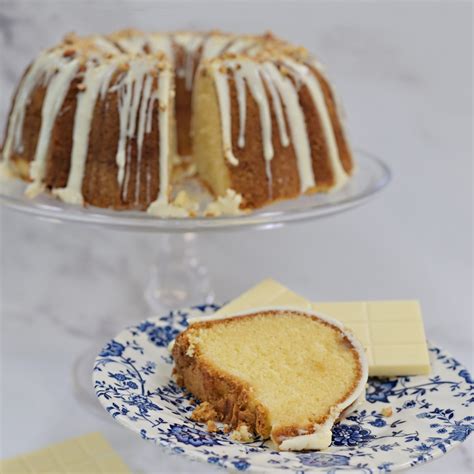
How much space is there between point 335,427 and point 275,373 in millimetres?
123

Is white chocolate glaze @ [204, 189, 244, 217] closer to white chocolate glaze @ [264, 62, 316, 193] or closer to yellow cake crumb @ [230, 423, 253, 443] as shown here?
white chocolate glaze @ [264, 62, 316, 193]

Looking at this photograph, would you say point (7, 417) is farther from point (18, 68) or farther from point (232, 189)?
point (18, 68)

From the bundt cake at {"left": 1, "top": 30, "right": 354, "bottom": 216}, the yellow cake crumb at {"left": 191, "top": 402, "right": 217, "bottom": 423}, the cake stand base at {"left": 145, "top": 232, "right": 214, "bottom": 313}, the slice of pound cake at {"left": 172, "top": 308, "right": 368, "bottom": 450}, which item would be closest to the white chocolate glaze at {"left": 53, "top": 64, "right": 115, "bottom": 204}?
the bundt cake at {"left": 1, "top": 30, "right": 354, "bottom": 216}

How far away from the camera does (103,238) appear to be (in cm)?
251

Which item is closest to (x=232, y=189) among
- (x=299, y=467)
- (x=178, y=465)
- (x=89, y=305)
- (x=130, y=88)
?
(x=130, y=88)

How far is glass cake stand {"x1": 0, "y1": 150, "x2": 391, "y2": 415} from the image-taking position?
1.80 m

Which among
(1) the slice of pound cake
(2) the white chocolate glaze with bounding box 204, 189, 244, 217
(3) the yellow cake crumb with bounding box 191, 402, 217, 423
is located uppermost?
(2) the white chocolate glaze with bounding box 204, 189, 244, 217

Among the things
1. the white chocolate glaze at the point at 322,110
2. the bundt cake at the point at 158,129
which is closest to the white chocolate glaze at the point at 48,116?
the bundt cake at the point at 158,129

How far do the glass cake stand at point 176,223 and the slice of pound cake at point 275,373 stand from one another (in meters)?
0.29

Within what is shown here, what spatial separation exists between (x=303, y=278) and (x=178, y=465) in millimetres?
845

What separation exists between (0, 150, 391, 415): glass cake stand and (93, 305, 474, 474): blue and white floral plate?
8.9 inches

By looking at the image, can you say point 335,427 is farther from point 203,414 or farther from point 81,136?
point 81,136

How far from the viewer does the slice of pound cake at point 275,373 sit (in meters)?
1.34

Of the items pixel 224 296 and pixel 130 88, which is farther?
pixel 224 296
